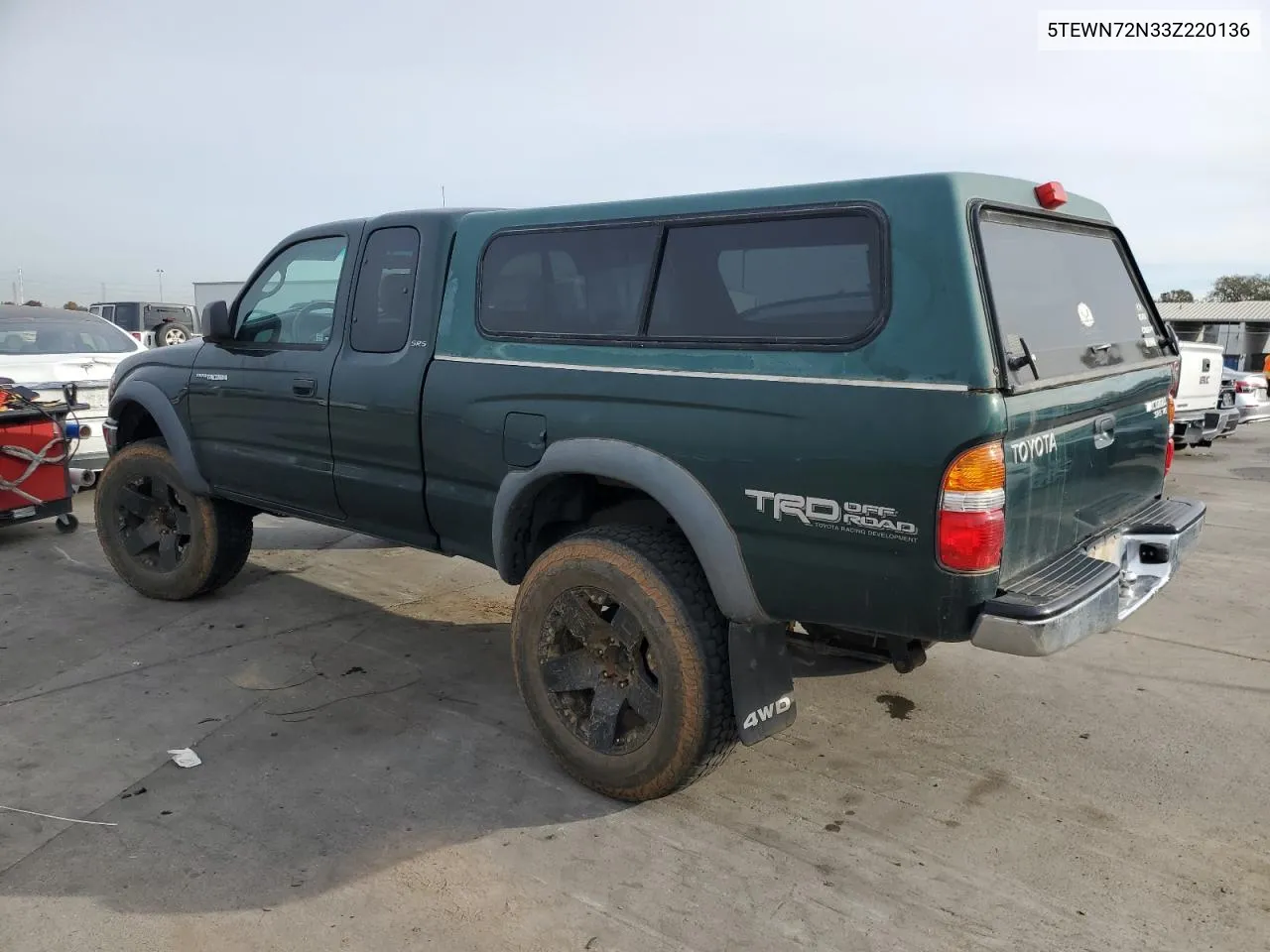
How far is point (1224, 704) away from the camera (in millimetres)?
4090

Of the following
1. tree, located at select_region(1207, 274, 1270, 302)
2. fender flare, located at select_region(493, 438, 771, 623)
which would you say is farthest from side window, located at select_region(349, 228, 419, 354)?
tree, located at select_region(1207, 274, 1270, 302)

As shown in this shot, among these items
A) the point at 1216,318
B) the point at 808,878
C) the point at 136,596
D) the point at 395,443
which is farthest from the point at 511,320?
the point at 1216,318

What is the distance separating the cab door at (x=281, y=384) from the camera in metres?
4.41

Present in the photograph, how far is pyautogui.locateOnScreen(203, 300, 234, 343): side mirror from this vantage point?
4812 mm

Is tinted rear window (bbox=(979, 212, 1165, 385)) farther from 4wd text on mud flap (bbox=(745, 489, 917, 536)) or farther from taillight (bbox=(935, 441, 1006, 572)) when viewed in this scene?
4wd text on mud flap (bbox=(745, 489, 917, 536))

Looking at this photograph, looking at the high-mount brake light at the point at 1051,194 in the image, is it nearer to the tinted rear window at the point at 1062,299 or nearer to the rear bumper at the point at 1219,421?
the tinted rear window at the point at 1062,299

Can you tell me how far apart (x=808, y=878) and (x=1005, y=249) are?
2.01 m

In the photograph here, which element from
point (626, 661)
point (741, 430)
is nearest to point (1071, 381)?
point (741, 430)

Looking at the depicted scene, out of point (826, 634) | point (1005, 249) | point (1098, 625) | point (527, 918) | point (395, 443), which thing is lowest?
point (527, 918)

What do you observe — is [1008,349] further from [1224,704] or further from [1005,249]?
[1224,704]

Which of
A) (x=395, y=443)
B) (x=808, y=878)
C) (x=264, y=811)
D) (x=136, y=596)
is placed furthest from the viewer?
(x=136, y=596)

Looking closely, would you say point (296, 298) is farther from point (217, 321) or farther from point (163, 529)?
point (163, 529)

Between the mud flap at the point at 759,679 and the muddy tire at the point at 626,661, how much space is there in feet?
0.24

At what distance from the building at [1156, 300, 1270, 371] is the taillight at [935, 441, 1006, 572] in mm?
23010
